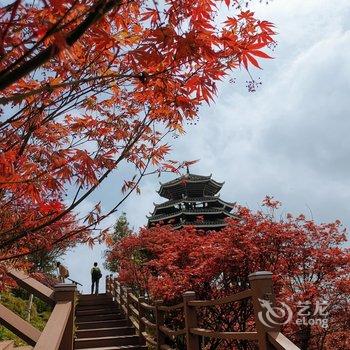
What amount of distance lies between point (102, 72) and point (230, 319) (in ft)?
18.3

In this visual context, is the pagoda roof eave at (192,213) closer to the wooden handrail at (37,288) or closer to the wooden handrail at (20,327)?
the wooden handrail at (37,288)

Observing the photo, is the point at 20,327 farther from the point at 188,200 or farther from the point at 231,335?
the point at 188,200

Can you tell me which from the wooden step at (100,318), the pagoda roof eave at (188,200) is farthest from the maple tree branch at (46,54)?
the pagoda roof eave at (188,200)

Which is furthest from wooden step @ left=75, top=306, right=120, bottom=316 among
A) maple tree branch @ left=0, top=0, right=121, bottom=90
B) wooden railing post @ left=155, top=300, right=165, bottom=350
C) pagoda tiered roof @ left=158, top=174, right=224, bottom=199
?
pagoda tiered roof @ left=158, top=174, right=224, bottom=199

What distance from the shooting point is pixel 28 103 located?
9.83 ft

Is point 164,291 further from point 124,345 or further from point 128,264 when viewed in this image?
point 128,264

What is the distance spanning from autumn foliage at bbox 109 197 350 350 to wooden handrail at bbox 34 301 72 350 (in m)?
4.43

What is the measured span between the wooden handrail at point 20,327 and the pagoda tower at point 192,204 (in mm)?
28586

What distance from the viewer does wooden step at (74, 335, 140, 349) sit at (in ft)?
29.9

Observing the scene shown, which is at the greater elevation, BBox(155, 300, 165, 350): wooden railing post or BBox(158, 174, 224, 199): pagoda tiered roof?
BBox(158, 174, 224, 199): pagoda tiered roof

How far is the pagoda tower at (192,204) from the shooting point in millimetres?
32562

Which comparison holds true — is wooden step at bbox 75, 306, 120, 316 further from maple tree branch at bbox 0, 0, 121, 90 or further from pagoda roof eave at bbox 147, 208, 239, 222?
pagoda roof eave at bbox 147, 208, 239, 222

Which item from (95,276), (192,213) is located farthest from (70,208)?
(192,213)

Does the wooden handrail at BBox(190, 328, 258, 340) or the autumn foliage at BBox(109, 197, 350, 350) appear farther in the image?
the autumn foliage at BBox(109, 197, 350, 350)
